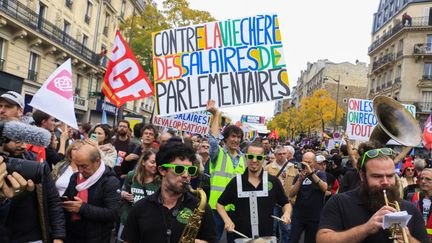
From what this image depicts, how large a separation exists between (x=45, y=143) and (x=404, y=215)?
2.02 m

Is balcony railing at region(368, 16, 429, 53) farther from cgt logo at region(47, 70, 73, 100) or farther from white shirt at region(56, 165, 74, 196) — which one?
white shirt at region(56, 165, 74, 196)

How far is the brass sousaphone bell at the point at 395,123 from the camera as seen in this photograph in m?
4.34

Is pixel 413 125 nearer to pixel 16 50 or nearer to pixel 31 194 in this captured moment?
pixel 31 194

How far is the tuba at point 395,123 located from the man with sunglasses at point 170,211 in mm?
2339

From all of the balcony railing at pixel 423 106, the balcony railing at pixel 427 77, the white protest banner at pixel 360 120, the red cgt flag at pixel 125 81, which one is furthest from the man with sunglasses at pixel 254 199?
the balcony railing at pixel 427 77

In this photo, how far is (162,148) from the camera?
121 inches

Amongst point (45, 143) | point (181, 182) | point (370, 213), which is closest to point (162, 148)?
point (181, 182)

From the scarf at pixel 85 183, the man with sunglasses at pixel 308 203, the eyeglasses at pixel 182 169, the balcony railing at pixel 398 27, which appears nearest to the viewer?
the eyeglasses at pixel 182 169

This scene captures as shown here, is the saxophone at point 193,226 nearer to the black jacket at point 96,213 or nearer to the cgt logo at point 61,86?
the black jacket at point 96,213

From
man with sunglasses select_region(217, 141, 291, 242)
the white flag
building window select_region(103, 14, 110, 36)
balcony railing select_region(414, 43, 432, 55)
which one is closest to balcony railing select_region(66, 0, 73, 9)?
building window select_region(103, 14, 110, 36)

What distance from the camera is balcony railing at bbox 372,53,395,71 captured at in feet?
147

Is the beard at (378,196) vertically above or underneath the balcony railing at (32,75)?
underneath

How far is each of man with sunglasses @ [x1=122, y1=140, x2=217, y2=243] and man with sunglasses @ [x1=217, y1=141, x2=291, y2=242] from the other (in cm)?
138

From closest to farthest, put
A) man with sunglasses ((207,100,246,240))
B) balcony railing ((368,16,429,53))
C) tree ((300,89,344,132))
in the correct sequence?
man with sunglasses ((207,100,246,240))
balcony railing ((368,16,429,53))
tree ((300,89,344,132))
